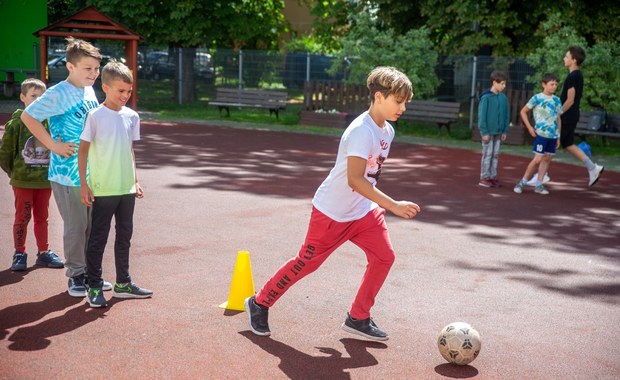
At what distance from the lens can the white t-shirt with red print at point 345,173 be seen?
4.70m

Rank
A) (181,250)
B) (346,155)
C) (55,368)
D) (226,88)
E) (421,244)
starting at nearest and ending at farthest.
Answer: (55,368)
(346,155)
(181,250)
(421,244)
(226,88)

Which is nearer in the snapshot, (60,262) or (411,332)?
(411,332)

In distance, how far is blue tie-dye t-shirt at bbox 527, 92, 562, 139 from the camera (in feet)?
36.1

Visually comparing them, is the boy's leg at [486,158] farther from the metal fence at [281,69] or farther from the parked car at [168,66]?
the parked car at [168,66]

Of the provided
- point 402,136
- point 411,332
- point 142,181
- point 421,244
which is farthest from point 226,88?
point 411,332

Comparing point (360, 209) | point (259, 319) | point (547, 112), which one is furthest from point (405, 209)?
point (547, 112)

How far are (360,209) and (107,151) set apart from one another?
1794 millimetres

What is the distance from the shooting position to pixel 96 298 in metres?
5.52

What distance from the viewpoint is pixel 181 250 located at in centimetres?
729

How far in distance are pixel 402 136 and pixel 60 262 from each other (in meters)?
13.9

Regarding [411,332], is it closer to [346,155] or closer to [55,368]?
[346,155]

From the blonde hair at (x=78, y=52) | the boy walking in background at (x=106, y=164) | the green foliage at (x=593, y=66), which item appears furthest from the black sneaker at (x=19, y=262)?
the green foliage at (x=593, y=66)

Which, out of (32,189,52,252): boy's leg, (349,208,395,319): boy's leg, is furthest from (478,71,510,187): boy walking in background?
(349,208,395,319): boy's leg

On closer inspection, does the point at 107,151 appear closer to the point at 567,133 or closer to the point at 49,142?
the point at 49,142
